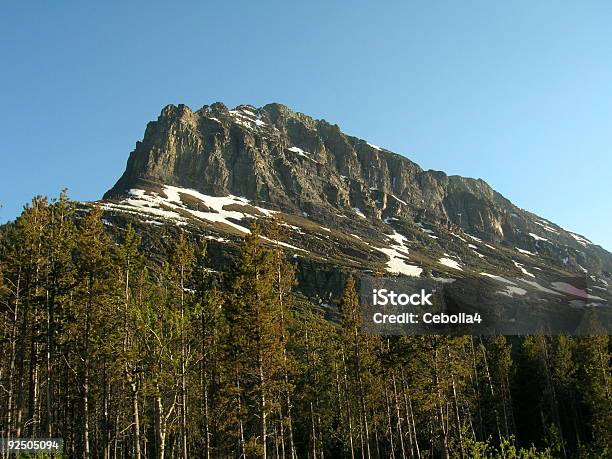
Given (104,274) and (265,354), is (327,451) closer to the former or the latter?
(265,354)

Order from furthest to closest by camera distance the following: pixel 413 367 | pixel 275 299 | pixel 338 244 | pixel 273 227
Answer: pixel 338 244 < pixel 413 367 < pixel 273 227 < pixel 275 299

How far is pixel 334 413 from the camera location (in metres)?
48.6

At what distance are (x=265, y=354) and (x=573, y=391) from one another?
4378cm

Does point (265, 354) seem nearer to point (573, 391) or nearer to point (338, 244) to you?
point (573, 391)

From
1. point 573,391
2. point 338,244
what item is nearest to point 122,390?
point 573,391

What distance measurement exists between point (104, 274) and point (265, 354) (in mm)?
10226

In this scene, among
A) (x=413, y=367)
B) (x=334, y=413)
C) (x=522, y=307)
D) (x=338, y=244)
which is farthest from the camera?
(x=338, y=244)

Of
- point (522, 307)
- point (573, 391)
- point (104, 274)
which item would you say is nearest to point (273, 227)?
point (104, 274)

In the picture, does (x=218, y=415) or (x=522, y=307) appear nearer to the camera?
(x=218, y=415)

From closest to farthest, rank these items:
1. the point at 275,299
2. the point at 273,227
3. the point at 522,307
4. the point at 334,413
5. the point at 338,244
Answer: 1. the point at 275,299
2. the point at 273,227
3. the point at 334,413
4. the point at 522,307
5. the point at 338,244

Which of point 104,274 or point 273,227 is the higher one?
point 273,227

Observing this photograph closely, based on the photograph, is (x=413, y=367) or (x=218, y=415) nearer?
(x=218, y=415)

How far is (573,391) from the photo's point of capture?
194ft

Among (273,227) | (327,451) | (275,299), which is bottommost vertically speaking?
(327,451)
